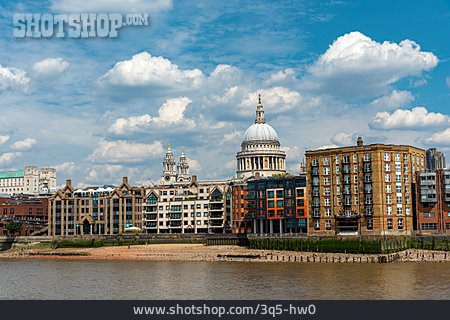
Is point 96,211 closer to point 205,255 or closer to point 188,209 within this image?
point 188,209

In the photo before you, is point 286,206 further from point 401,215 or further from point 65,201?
point 65,201

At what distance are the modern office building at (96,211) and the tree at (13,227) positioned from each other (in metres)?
8.61

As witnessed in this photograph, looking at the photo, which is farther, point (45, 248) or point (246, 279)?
point (45, 248)

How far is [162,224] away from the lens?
611ft

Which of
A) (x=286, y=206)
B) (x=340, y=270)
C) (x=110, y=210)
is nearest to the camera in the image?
(x=340, y=270)

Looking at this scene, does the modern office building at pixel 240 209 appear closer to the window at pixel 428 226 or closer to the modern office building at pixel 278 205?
the modern office building at pixel 278 205

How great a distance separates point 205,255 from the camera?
129 meters

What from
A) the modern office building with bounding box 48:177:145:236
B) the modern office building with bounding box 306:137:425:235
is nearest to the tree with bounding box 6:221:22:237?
the modern office building with bounding box 48:177:145:236

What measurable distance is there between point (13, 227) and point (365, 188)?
A: 99.8 m

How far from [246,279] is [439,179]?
214 feet

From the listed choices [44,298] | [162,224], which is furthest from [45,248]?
[44,298]

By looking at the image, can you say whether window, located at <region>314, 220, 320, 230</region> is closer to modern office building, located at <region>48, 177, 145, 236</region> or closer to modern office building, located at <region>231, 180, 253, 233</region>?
modern office building, located at <region>231, 180, 253, 233</region>

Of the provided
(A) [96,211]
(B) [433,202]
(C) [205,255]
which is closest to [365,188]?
(B) [433,202]
